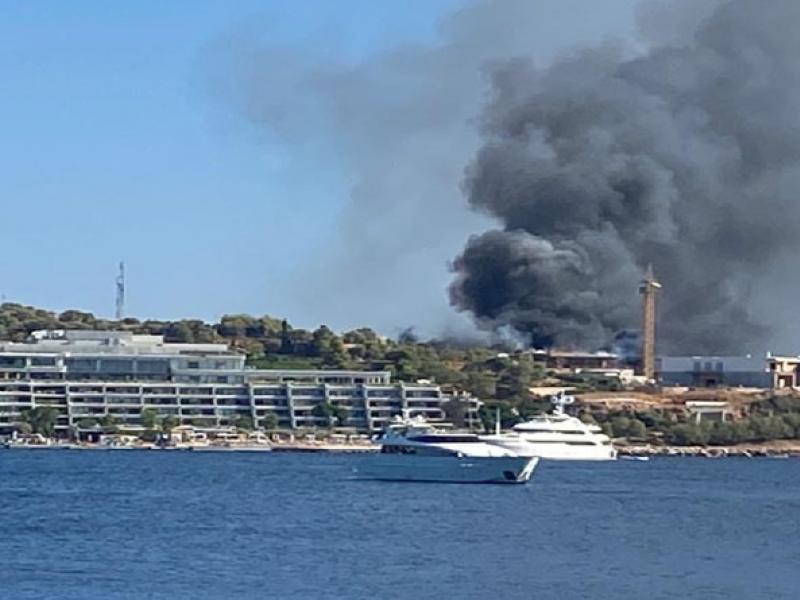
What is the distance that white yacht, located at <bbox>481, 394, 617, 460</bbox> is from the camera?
73375 mm

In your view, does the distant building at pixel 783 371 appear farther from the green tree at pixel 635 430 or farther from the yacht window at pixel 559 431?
the yacht window at pixel 559 431

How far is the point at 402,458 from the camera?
64.7 metres

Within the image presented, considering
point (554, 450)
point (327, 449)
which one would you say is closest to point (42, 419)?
point (327, 449)

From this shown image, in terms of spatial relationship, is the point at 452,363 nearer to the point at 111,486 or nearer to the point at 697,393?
the point at 697,393

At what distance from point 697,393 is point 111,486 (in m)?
49.9

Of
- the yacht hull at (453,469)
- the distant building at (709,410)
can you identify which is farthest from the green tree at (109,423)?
the yacht hull at (453,469)

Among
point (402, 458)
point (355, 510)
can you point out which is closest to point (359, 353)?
point (402, 458)

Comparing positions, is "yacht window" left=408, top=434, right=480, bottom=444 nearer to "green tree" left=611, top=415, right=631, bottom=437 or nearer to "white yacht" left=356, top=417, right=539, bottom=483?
"white yacht" left=356, top=417, right=539, bottom=483

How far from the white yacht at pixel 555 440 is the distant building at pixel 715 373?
935 inches

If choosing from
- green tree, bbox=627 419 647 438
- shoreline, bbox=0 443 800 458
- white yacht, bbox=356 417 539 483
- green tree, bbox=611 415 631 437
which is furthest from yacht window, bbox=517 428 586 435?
green tree, bbox=627 419 647 438

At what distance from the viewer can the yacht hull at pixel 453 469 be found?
63.3 metres

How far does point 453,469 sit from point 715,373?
4523 centimetres

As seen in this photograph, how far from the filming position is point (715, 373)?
352 ft

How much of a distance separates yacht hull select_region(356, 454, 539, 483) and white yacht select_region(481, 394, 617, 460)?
669 cm
